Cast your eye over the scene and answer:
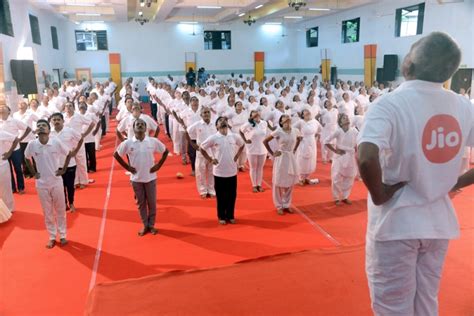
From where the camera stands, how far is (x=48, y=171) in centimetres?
506

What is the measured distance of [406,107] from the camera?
1.82 m

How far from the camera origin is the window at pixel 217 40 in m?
25.9

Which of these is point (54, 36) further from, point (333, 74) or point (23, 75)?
point (333, 74)

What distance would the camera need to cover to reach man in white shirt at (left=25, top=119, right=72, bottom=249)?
5.06m

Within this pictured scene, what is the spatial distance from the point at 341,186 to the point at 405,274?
493 cm

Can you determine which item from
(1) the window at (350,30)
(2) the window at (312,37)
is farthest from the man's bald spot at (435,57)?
(2) the window at (312,37)

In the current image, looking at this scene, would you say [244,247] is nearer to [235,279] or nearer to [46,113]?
[235,279]

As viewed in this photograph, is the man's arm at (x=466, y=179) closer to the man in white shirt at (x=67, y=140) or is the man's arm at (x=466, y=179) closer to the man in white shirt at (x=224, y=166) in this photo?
the man in white shirt at (x=224, y=166)

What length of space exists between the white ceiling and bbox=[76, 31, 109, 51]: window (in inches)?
40.9

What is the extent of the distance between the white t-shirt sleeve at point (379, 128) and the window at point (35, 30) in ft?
56.4

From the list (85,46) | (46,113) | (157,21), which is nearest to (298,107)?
(46,113)

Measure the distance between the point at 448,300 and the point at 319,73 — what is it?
856 inches

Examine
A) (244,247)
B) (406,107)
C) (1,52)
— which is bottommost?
(244,247)

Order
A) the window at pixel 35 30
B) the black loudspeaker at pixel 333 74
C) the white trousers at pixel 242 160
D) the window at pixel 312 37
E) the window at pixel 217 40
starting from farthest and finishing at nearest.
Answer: the window at pixel 217 40
the window at pixel 312 37
the black loudspeaker at pixel 333 74
the window at pixel 35 30
the white trousers at pixel 242 160
